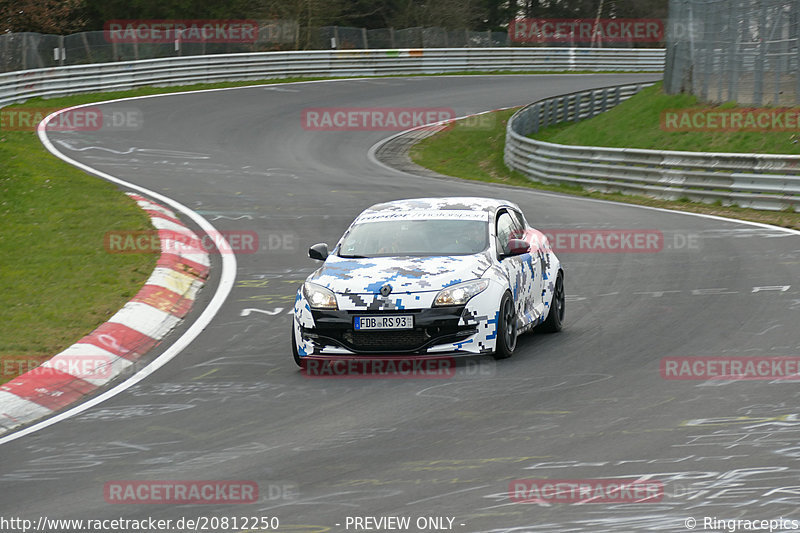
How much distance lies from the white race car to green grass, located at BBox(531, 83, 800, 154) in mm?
17062

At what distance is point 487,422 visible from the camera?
8.22m

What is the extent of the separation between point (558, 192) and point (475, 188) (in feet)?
7.22

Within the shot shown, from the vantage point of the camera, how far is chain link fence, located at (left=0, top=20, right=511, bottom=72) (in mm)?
39375

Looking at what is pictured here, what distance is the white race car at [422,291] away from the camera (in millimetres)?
9922

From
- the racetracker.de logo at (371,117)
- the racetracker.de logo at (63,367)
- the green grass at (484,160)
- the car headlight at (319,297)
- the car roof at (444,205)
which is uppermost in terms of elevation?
the car roof at (444,205)

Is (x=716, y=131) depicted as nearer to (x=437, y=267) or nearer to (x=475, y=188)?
(x=475, y=188)

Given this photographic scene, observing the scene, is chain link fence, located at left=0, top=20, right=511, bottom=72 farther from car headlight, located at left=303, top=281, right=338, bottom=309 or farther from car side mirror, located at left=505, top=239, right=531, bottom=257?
car side mirror, located at left=505, top=239, right=531, bottom=257

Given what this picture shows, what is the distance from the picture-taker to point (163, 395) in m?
9.66

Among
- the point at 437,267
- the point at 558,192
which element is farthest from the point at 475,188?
the point at 437,267

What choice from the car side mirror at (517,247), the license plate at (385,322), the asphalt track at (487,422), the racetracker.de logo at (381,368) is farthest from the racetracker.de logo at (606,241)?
the license plate at (385,322)

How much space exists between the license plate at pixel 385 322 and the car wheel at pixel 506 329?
812 mm

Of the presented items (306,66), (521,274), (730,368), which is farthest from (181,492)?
(306,66)

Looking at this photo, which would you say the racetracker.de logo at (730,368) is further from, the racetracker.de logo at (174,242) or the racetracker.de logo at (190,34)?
the racetracker.de logo at (190,34)

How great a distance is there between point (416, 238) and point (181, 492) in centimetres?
475
